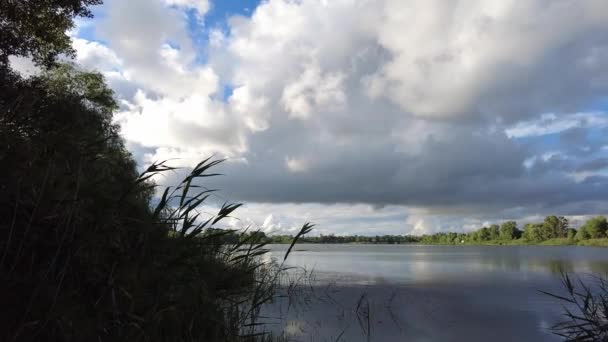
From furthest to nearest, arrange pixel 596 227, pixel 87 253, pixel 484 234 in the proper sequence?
pixel 484 234 < pixel 596 227 < pixel 87 253

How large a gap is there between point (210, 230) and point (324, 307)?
10.3m

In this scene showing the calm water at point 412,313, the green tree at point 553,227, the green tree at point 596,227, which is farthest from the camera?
the green tree at point 553,227

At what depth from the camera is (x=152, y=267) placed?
391cm

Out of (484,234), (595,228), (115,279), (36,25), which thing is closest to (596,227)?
(595,228)

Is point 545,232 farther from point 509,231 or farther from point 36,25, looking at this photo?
point 36,25

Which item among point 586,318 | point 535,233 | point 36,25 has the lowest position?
point 586,318

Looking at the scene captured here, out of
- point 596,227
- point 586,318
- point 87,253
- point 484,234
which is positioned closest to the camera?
point 87,253

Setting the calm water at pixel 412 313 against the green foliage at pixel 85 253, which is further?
the calm water at pixel 412 313

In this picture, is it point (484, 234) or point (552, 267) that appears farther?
point (484, 234)

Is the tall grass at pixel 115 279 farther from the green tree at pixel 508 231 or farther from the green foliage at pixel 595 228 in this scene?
the green tree at pixel 508 231

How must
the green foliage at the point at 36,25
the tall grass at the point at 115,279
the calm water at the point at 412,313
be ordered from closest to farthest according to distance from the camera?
the tall grass at the point at 115,279 → the calm water at the point at 412,313 → the green foliage at the point at 36,25

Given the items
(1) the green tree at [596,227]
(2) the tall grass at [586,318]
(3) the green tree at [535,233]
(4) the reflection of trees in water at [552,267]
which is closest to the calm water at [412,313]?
(2) the tall grass at [586,318]

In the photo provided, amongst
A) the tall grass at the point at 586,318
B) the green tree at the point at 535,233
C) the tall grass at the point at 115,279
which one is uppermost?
the green tree at the point at 535,233

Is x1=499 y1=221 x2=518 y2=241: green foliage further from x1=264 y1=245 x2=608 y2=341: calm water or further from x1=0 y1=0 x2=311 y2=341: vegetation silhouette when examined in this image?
x1=0 y1=0 x2=311 y2=341: vegetation silhouette
